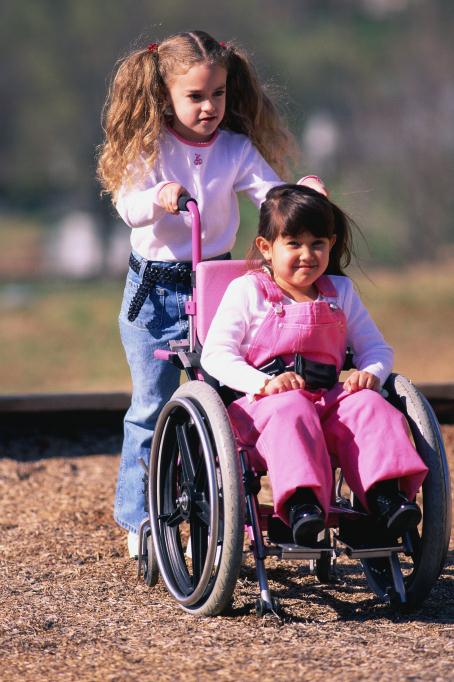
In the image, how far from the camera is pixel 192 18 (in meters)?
34.3

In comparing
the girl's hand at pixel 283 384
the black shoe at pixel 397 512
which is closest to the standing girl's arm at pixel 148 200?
the girl's hand at pixel 283 384

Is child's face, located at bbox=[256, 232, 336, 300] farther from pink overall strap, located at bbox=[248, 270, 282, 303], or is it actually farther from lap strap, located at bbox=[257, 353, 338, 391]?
lap strap, located at bbox=[257, 353, 338, 391]

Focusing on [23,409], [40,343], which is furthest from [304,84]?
[23,409]

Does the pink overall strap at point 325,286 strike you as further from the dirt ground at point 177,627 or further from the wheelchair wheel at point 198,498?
the dirt ground at point 177,627

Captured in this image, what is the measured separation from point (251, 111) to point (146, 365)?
97 cm

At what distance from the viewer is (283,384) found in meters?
3.41

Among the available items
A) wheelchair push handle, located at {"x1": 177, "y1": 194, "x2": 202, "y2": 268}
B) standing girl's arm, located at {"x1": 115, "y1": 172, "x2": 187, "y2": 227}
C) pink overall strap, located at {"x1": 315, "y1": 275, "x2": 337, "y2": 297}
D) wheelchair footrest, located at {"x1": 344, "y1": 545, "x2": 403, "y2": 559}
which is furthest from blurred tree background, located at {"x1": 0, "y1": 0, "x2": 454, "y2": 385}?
wheelchair footrest, located at {"x1": 344, "y1": 545, "x2": 403, "y2": 559}

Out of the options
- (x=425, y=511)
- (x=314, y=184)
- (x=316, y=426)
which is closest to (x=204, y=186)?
(x=314, y=184)

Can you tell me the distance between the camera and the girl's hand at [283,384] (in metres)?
Answer: 3.40

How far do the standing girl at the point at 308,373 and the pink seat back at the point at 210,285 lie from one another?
0.09 meters

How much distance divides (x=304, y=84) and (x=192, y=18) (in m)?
3.88

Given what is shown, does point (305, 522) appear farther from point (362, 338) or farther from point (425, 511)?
point (362, 338)

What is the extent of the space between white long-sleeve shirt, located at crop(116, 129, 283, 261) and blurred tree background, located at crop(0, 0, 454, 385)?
20.1 m

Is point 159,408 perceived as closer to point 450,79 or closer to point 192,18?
point 450,79
